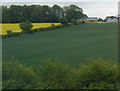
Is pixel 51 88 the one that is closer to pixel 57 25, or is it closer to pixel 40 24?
pixel 40 24

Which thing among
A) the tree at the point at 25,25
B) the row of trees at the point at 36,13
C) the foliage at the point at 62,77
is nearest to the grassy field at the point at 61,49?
the row of trees at the point at 36,13

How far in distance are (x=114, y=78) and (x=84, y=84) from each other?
52 centimetres

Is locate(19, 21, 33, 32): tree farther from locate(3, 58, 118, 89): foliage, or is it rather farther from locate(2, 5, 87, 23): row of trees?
locate(3, 58, 118, 89): foliage

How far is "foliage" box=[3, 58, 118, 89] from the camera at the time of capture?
333 cm

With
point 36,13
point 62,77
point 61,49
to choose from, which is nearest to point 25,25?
point 36,13

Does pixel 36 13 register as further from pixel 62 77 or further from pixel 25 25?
pixel 62 77

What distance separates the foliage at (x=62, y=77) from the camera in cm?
333

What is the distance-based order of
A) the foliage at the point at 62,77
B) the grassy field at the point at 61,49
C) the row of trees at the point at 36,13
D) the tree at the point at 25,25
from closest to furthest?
1. the foliage at the point at 62,77
2. the grassy field at the point at 61,49
3. the row of trees at the point at 36,13
4. the tree at the point at 25,25

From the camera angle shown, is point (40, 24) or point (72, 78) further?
point (40, 24)

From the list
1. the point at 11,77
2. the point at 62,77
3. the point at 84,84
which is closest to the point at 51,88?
the point at 62,77

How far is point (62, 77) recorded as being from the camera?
3.46 meters

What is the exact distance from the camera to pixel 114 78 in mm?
3369

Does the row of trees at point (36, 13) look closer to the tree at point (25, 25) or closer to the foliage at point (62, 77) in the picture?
the tree at point (25, 25)

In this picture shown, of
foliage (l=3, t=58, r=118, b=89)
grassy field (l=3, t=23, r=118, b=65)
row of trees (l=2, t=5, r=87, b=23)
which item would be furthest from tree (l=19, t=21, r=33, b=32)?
foliage (l=3, t=58, r=118, b=89)
